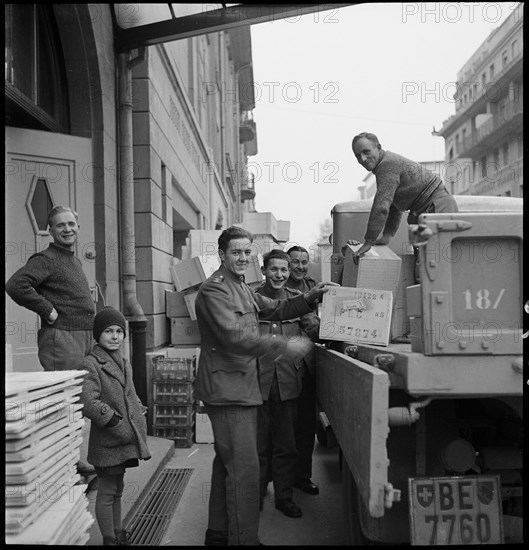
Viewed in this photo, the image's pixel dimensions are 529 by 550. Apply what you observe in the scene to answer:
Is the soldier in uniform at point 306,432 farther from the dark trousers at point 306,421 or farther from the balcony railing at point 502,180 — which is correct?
the balcony railing at point 502,180

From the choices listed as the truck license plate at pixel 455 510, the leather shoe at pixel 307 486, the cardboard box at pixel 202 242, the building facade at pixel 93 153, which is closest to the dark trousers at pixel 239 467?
the truck license plate at pixel 455 510

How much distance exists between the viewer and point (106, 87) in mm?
7328

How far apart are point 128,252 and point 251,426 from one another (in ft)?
14.1

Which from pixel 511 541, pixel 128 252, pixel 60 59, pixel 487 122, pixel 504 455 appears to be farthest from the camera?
pixel 487 122

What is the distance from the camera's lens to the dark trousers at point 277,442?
5145 millimetres

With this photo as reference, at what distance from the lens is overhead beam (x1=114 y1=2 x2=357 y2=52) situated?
7.55 metres

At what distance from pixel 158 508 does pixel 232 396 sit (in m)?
1.88

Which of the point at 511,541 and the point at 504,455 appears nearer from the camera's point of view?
the point at 511,541

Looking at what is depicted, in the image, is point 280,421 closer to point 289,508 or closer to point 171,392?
Answer: point 289,508

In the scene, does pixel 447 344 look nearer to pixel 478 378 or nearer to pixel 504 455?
pixel 478 378

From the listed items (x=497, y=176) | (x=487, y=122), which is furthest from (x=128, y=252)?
(x=487, y=122)

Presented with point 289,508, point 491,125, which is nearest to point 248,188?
point 491,125

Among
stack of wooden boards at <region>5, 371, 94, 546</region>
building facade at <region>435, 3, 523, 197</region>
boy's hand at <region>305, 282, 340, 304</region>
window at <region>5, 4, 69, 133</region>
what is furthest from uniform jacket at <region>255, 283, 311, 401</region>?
building facade at <region>435, 3, 523, 197</region>

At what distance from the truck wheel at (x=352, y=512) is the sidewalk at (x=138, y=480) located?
1644 millimetres
